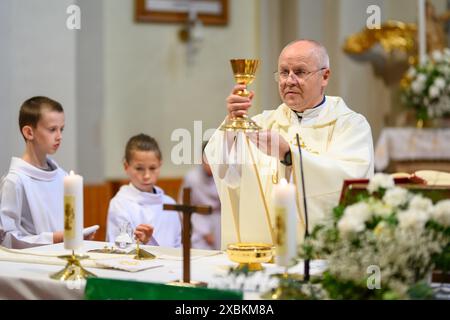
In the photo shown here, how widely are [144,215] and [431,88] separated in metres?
5.16

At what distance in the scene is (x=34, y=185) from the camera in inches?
199

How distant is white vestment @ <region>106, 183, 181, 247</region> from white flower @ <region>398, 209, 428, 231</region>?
2571mm

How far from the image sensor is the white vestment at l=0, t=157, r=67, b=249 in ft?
15.9

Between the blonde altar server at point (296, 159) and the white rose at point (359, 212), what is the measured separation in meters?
1.25

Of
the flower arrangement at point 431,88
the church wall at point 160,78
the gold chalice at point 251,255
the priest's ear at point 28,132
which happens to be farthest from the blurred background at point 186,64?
the gold chalice at point 251,255

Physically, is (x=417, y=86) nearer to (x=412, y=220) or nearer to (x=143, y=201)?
(x=143, y=201)

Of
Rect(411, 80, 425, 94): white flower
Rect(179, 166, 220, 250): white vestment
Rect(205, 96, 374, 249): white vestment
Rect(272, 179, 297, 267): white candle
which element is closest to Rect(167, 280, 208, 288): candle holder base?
Rect(272, 179, 297, 267): white candle

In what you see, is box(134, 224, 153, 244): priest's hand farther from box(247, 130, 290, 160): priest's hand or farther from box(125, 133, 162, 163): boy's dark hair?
box(125, 133, 162, 163): boy's dark hair

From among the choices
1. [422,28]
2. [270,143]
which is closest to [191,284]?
[270,143]

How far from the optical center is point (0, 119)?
256 inches

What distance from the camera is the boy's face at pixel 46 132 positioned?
5035mm

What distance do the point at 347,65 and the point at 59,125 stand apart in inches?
244

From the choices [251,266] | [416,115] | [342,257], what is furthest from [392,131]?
[342,257]
